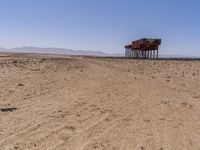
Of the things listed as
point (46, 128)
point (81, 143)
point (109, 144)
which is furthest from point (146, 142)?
point (46, 128)

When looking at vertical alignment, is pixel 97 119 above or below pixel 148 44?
below

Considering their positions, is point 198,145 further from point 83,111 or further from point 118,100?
point 118,100

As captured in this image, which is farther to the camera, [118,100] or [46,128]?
[118,100]

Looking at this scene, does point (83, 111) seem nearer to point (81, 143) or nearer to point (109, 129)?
→ point (109, 129)

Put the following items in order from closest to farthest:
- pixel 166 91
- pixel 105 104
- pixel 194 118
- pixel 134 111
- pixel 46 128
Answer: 1. pixel 46 128
2. pixel 194 118
3. pixel 134 111
4. pixel 105 104
5. pixel 166 91

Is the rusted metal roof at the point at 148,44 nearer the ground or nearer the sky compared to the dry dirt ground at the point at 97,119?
nearer the sky

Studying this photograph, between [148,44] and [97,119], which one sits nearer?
[97,119]

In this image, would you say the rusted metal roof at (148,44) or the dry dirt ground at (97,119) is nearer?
the dry dirt ground at (97,119)

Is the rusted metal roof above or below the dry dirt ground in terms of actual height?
above

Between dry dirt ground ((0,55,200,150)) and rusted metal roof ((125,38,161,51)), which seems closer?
dry dirt ground ((0,55,200,150))

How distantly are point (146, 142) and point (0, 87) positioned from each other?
841cm

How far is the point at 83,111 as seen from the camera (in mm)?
10125

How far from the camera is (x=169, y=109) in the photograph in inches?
428

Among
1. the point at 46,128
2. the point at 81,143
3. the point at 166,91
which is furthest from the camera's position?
the point at 166,91
